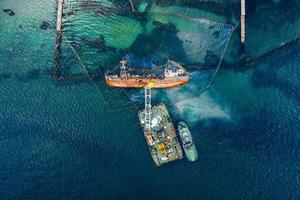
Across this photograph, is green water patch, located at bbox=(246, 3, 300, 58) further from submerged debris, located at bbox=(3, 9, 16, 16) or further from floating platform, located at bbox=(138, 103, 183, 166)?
submerged debris, located at bbox=(3, 9, 16, 16)

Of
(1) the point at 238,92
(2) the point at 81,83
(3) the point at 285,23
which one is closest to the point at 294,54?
(3) the point at 285,23

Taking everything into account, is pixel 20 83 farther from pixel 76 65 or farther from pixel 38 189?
pixel 38 189

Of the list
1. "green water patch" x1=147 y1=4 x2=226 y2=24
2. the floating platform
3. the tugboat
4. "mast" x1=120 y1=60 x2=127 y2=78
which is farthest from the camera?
"green water patch" x1=147 y1=4 x2=226 y2=24

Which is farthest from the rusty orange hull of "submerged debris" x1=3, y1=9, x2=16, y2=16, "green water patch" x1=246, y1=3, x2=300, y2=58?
"submerged debris" x1=3, y1=9, x2=16, y2=16

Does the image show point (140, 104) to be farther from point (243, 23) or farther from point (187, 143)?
point (243, 23)

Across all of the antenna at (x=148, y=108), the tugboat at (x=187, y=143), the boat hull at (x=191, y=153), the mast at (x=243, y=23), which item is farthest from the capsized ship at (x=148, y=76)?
the mast at (x=243, y=23)

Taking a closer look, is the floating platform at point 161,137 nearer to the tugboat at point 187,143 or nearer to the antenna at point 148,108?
the antenna at point 148,108
